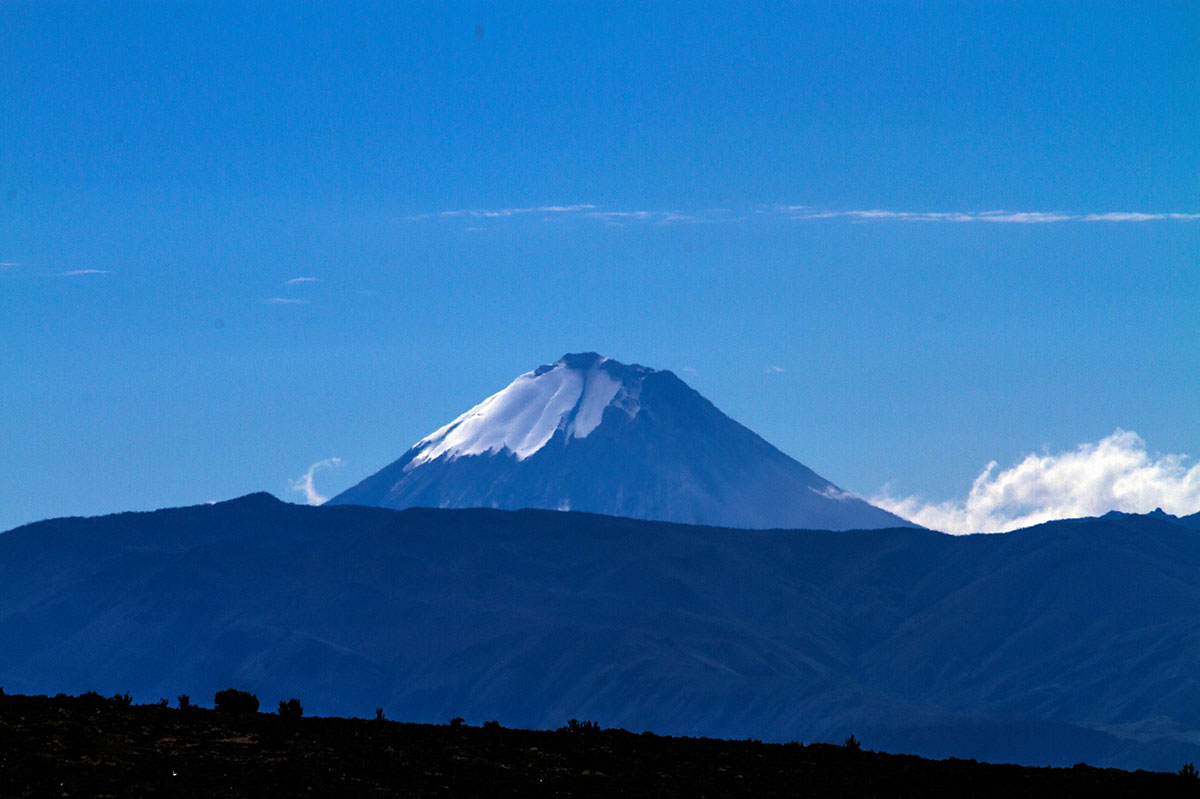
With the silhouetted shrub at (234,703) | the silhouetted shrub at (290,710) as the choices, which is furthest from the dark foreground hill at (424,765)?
the silhouetted shrub at (234,703)

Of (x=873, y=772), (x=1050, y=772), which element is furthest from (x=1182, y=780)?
(x=873, y=772)

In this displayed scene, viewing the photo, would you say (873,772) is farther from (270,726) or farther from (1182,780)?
(270,726)

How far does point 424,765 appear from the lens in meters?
31.6

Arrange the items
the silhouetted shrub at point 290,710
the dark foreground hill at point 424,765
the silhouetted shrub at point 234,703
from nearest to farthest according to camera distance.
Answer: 1. the dark foreground hill at point 424,765
2. the silhouetted shrub at point 290,710
3. the silhouetted shrub at point 234,703

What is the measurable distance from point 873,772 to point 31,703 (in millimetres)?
15896

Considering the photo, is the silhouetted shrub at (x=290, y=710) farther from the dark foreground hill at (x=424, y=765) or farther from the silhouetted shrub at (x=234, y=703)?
the silhouetted shrub at (x=234, y=703)

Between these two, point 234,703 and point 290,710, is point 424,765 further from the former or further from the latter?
point 234,703

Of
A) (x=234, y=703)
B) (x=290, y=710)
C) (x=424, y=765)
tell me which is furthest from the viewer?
(x=234, y=703)

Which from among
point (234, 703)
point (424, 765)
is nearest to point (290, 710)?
point (234, 703)

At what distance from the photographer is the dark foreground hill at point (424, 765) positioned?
29.3 m

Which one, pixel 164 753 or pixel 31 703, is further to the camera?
pixel 31 703

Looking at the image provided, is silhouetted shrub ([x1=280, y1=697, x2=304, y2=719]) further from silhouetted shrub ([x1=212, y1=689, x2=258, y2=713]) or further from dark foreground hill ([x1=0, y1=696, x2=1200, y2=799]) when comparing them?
silhouetted shrub ([x1=212, y1=689, x2=258, y2=713])

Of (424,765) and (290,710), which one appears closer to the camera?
(424,765)

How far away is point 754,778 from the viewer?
3195 centimetres
